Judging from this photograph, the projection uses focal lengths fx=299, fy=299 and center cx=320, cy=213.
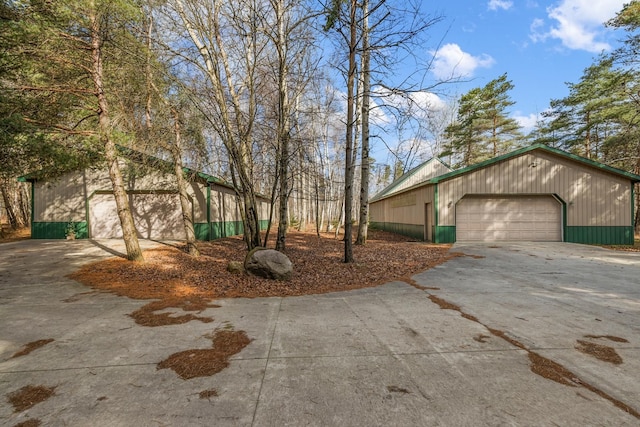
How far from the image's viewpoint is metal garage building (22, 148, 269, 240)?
14203mm

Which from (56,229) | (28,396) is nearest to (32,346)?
(28,396)

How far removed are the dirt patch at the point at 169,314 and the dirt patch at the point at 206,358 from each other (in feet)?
3.15

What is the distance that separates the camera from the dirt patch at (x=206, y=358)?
279 centimetres

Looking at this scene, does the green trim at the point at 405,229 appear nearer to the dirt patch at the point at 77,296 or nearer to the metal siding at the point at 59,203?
the dirt patch at the point at 77,296

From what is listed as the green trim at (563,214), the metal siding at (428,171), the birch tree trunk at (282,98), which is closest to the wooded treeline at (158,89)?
the birch tree trunk at (282,98)

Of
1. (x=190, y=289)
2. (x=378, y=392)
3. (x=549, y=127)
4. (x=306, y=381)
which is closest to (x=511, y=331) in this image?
(x=378, y=392)

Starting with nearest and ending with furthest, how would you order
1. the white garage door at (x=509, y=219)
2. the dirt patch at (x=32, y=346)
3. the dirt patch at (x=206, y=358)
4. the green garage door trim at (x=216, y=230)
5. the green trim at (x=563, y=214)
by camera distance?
the dirt patch at (x=206, y=358) < the dirt patch at (x=32, y=346) < the green trim at (x=563, y=214) < the white garage door at (x=509, y=219) < the green garage door trim at (x=216, y=230)

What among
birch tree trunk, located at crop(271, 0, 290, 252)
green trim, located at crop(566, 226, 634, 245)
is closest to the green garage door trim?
birch tree trunk, located at crop(271, 0, 290, 252)

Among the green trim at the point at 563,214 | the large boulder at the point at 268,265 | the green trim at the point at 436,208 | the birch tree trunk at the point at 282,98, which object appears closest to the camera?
the large boulder at the point at 268,265

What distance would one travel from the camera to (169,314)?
4.60 m

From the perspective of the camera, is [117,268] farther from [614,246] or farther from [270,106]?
[614,246]

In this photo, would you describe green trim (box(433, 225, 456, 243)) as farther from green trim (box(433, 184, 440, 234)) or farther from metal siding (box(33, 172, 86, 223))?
metal siding (box(33, 172, 86, 223))

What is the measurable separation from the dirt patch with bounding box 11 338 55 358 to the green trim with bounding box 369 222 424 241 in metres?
14.9

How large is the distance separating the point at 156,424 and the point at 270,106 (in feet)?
31.1
